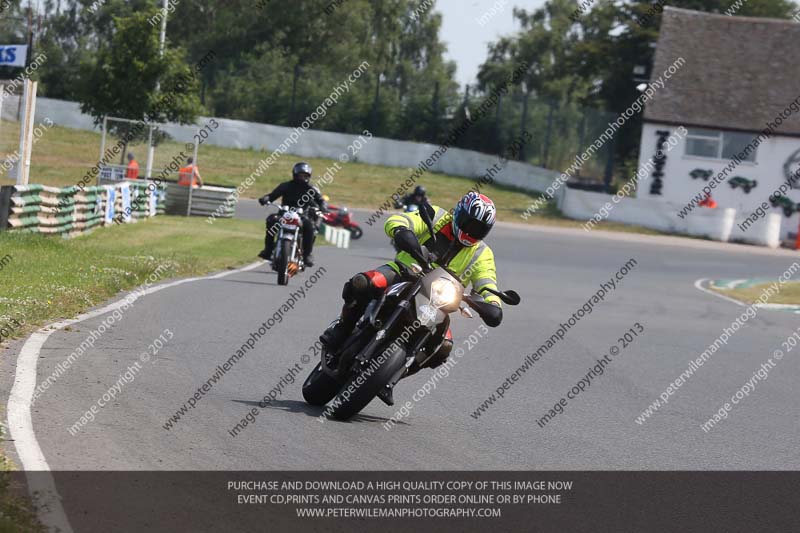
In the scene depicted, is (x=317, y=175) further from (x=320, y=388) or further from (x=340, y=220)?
(x=320, y=388)

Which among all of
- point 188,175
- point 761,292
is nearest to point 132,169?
point 188,175

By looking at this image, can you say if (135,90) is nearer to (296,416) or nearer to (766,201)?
(766,201)

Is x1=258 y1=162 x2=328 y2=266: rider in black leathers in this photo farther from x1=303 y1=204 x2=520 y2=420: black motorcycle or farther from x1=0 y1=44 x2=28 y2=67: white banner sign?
x1=303 y1=204 x2=520 y2=420: black motorcycle

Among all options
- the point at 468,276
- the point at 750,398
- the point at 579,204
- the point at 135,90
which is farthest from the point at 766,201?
the point at 468,276

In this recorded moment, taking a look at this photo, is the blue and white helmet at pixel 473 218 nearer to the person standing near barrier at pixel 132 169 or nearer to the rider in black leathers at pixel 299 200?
the rider in black leathers at pixel 299 200

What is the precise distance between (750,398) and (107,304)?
21.3 ft

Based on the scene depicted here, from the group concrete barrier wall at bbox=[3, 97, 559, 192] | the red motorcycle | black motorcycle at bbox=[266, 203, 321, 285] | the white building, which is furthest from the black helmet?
concrete barrier wall at bbox=[3, 97, 559, 192]

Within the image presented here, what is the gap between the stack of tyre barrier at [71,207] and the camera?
1869 cm

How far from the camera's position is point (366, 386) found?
782 centimetres

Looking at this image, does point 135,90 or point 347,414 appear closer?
point 347,414

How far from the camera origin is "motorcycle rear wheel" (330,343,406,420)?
7734 millimetres

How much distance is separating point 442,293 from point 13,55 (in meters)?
14.0

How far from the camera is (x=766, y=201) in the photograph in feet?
154

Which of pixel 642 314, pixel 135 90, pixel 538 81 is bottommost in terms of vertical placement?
pixel 642 314
